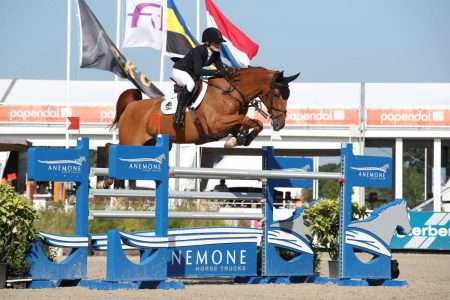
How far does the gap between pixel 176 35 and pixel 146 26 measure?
63 centimetres

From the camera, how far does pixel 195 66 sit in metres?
8.99

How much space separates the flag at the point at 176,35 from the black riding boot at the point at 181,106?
9954 millimetres

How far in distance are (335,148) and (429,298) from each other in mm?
18870

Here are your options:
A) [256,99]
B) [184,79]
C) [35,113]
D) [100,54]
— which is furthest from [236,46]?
[35,113]

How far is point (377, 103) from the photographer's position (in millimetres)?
27812

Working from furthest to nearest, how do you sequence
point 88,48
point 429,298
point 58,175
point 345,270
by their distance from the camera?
point 88,48
point 345,270
point 58,175
point 429,298

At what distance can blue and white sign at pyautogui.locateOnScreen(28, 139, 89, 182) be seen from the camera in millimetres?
7934

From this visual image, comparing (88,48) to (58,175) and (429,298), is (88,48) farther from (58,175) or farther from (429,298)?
(429,298)

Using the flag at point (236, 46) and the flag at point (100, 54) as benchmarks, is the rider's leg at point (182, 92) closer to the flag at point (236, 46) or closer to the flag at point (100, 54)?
the flag at point (236, 46)

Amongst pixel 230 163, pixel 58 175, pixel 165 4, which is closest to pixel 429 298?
pixel 58 175

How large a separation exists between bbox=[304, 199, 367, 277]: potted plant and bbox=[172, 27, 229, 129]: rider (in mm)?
1479

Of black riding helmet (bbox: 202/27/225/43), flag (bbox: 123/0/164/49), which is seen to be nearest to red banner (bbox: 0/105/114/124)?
flag (bbox: 123/0/164/49)

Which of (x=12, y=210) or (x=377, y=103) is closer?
(x=12, y=210)

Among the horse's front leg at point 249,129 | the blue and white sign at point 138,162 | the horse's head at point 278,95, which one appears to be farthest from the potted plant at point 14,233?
the horse's head at point 278,95
